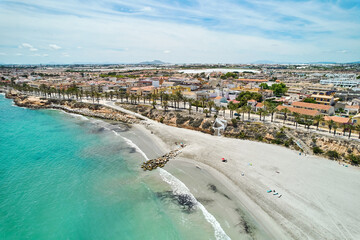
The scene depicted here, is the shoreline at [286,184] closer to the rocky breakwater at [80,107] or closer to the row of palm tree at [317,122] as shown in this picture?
the row of palm tree at [317,122]

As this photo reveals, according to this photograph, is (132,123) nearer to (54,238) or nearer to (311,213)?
(54,238)

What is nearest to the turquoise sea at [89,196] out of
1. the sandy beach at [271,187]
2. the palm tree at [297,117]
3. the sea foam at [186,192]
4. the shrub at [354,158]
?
the sea foam at [186,192]

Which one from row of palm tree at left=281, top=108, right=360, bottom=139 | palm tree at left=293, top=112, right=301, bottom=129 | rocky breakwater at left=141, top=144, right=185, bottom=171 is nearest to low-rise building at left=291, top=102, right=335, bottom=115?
row of palm tree at left=281, top=108, right=360, bottom=139

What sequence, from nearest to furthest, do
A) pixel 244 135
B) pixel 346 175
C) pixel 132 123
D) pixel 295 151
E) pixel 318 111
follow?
pixel 346 175 < pixel 295 151 < pixel 244 135 < pixel 318 111 < pixel 132 123

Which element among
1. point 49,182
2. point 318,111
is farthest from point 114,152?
point 318,111

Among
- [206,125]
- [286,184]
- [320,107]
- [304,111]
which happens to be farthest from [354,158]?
[206,125]

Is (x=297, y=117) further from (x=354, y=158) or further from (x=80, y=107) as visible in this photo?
(x=80, y=107)
